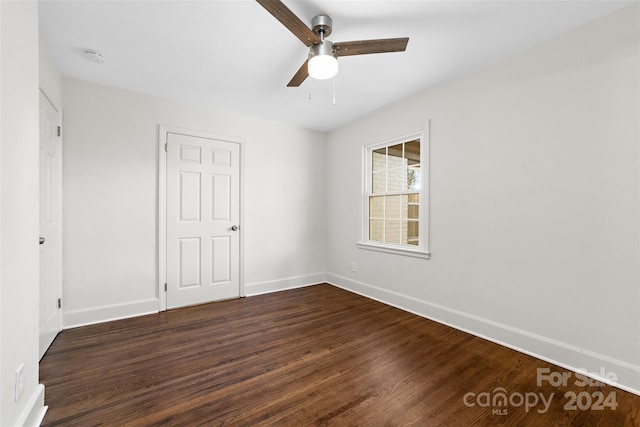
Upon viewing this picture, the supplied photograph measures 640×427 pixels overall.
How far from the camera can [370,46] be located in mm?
1881

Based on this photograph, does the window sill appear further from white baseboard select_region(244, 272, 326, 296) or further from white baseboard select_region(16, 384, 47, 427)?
white baseboard select_region(16, 384, 47, 427)

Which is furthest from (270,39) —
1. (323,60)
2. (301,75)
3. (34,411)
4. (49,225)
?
(34,411)

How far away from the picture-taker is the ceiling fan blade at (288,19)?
1.48m

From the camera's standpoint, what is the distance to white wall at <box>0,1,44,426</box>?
122 cm

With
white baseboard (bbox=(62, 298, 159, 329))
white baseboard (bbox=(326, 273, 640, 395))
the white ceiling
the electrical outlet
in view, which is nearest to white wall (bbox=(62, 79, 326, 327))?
white baseboard (bbox=(62, 298, 159, 329))

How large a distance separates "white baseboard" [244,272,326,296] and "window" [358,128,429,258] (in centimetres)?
108

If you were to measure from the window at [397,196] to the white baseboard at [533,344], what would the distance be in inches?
23.8

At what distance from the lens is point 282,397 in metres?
1.75

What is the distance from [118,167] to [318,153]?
2.72m

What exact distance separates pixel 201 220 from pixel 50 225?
4.55ft

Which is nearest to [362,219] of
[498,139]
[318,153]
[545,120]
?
[318,153]

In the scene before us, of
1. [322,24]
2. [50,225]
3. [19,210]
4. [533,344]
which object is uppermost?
[322,24]

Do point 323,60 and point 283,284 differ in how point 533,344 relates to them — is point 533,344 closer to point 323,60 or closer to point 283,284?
point 323,60

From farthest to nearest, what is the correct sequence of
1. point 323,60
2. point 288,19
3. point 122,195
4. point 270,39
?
point 122,195 < point 270,39 < point 323,60 < point 288,19
